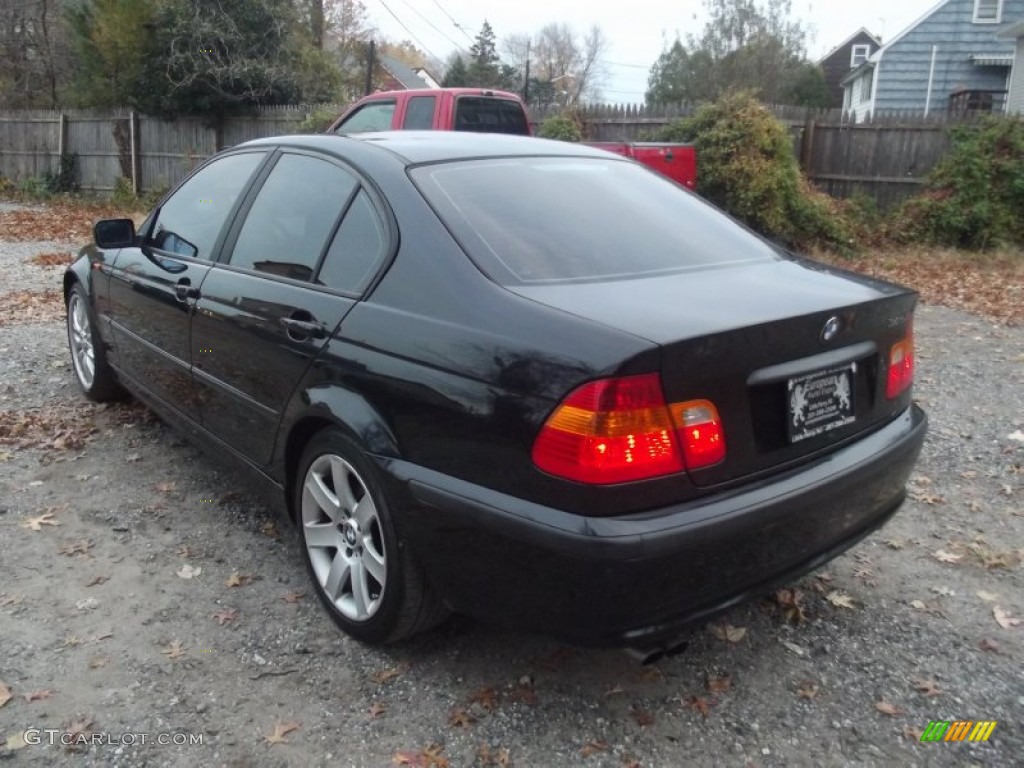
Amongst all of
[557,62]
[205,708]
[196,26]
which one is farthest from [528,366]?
[557,62]

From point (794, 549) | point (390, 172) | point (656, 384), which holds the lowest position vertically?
point (794, 549)

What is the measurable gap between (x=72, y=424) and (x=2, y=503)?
3.47 feet

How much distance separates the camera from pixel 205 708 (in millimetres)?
2578

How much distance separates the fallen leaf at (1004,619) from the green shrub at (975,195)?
10.4 metres

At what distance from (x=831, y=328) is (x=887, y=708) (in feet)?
3.81

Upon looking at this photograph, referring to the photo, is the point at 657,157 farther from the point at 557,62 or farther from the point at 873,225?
the point at 557,62

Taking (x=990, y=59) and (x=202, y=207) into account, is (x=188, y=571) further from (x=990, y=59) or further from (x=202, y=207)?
(x=990, y=59)

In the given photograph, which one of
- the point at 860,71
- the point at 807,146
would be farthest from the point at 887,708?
the point at 860,71

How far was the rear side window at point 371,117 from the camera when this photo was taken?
9.93 metres

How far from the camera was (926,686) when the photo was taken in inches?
105

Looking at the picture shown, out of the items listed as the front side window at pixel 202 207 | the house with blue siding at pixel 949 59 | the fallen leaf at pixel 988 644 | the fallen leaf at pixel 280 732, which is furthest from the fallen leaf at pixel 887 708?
the house with blue siding at pixel 949 59

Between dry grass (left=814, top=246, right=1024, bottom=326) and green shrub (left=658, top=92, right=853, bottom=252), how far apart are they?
55cm

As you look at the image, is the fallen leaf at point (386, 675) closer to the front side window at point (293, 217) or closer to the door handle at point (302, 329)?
the door handle at point (302, 329)

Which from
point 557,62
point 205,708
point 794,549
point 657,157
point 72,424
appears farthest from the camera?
point 557,62
